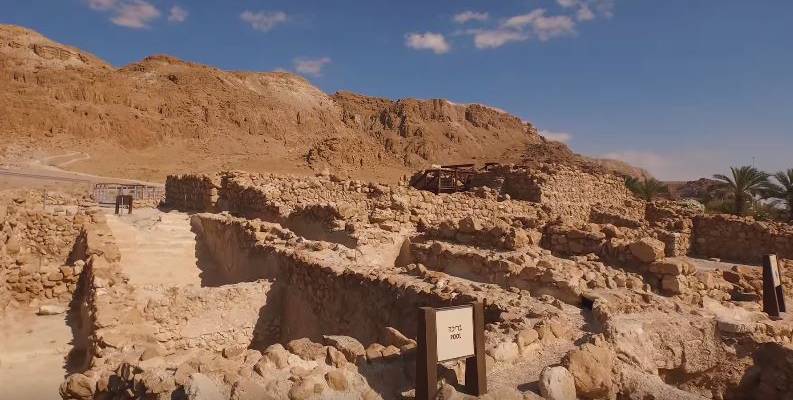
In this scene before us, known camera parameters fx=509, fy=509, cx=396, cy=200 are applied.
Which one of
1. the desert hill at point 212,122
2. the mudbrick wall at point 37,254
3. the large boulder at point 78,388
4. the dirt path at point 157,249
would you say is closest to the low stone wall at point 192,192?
the dirt path at point 157,249

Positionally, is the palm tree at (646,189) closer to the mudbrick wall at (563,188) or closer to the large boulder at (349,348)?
the mudbrick wall at (563,188)

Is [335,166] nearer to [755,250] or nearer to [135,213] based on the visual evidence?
[135,213]

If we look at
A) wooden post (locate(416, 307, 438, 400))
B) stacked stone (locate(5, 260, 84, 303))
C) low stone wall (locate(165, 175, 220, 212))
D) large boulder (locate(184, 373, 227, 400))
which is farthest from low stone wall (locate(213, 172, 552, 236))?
wooden post (locate(416, 307, 438, 400))

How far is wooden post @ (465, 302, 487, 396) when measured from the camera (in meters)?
3.34

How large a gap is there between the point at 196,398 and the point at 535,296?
380 cm

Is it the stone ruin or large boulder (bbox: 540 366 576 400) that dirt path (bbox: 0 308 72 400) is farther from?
large boulder (bbox: 540 366 576 400)

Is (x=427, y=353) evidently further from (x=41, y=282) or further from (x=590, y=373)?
(x=41, y=282)

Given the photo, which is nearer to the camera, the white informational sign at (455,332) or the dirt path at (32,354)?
the white informational sign at (455,332)

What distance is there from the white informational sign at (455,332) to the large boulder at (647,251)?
4125 millimetres

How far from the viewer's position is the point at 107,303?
649 cm

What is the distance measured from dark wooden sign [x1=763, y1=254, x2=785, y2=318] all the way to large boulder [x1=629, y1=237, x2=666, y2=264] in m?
1.10

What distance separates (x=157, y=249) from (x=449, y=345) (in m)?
9.77

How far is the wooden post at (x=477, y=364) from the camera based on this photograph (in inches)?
131

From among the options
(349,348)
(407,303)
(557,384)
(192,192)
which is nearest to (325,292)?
(407,303)
